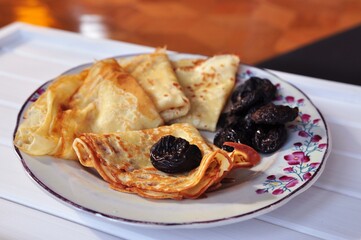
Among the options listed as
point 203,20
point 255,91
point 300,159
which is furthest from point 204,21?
point 300,159

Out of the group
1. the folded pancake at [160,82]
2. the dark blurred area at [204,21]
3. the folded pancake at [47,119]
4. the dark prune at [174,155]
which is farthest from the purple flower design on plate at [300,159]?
the dark blurred area at [204,21]

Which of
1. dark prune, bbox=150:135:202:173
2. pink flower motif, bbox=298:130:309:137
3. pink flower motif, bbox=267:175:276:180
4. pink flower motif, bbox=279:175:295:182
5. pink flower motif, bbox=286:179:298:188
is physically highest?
pink flower motif, bbox=298:130:309:137

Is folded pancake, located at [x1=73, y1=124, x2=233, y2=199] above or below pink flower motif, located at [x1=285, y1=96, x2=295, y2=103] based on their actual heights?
below

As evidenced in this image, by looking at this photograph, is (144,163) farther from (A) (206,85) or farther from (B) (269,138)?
(A) (206,85)

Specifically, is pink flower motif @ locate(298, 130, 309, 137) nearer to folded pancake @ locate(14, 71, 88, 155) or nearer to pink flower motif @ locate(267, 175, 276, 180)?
pink flower motif @ locate(267, 175, 276, 180)

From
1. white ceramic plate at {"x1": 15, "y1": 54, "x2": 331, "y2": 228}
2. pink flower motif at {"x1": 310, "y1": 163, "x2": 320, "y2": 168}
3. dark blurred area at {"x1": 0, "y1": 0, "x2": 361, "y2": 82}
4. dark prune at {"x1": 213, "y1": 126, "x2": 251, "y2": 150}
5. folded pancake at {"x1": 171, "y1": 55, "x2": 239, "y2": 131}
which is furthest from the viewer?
dark blurred area at {"x1": 0, "y1": 0, "x2": 361, "y2": 82}

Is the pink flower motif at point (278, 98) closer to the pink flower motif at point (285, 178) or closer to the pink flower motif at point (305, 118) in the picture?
the pink flower motif at point (305, 118)

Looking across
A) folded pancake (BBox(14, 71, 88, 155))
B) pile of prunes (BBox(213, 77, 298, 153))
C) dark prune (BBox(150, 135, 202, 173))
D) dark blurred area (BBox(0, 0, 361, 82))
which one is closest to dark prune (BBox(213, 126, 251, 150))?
pile of prunes (BBox(213, 77, 298, 153))
